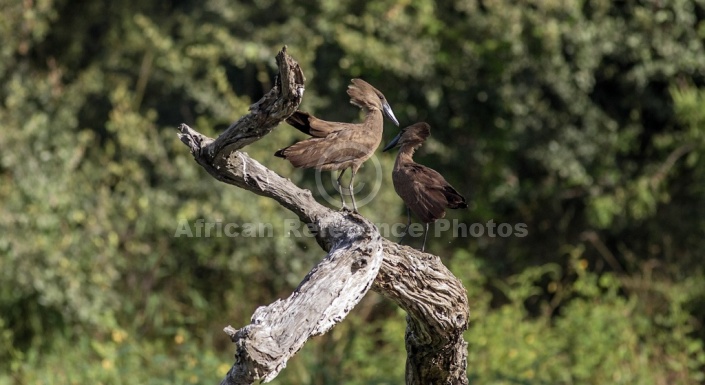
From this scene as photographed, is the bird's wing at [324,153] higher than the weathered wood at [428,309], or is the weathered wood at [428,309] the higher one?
the bird's wing at [324,153]

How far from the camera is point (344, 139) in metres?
3.06

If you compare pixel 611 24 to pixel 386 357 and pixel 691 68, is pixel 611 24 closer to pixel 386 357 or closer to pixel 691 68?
pixel 691 68

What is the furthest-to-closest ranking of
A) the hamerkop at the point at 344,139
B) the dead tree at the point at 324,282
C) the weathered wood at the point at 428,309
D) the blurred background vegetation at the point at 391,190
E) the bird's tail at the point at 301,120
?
the blurred background vegetation at the point at 391,190
the weathered wood at the point at 428,309
the bird's tail at the point at 301,120
the hamerkop at the point at 344,139
the dead tree at the point at 324,282

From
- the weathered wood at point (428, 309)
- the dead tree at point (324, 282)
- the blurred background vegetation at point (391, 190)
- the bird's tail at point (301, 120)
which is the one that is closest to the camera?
the dead tree at point (324, 282)

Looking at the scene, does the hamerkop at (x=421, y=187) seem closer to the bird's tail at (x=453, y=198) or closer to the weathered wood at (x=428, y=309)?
the bird's tail at (x=453, y=198)

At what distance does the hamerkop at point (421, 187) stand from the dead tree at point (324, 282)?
23cm

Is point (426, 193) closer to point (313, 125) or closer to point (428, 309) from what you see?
point (313, 125)

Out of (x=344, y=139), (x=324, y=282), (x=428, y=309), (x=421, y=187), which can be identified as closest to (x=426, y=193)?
(x=421, y=187)

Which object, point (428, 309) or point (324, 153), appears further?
point (428, 309)

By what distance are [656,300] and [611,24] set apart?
2.43 metres

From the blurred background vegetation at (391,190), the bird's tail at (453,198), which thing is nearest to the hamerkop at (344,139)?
the bird's tail at (453,198)

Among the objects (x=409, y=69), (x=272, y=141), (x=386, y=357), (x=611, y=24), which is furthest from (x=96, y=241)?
(x=611, y=24)

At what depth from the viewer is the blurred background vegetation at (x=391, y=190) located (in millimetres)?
7082

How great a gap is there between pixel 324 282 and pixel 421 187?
0.42 m
